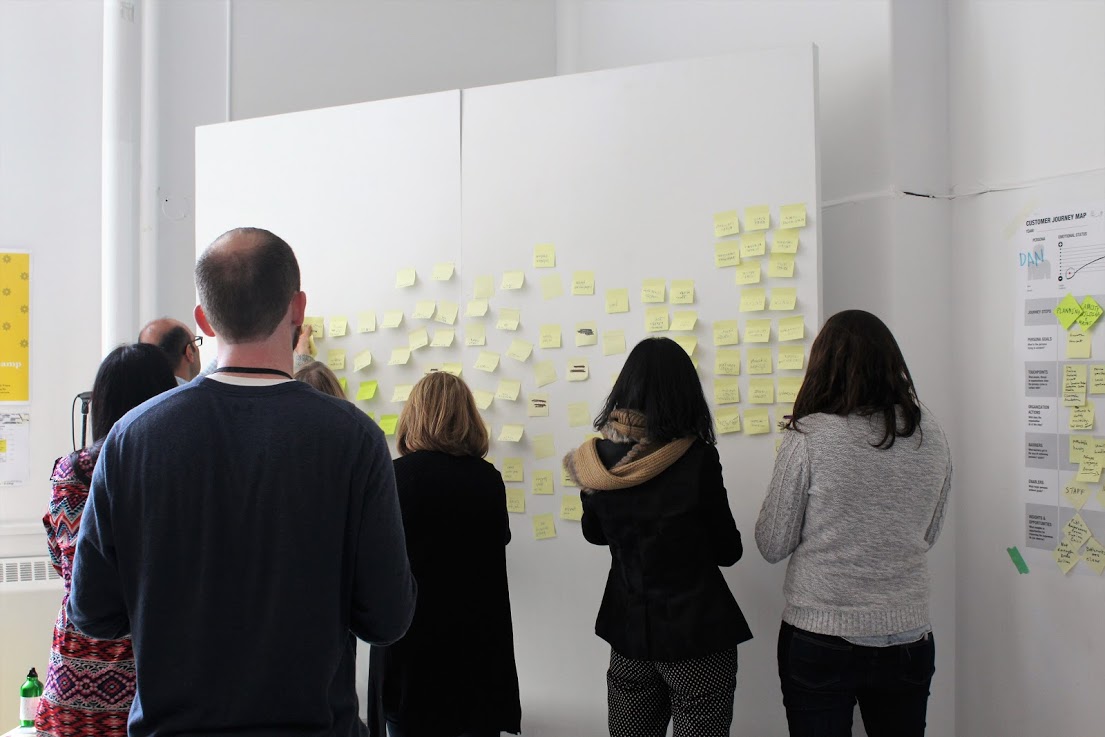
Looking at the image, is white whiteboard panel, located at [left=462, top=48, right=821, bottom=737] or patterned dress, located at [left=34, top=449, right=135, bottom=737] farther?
white whiteboard panel, located at [left=462, top=48, right=821, bottom=737]

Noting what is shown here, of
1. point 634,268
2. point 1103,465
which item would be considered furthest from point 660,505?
point 1103,465

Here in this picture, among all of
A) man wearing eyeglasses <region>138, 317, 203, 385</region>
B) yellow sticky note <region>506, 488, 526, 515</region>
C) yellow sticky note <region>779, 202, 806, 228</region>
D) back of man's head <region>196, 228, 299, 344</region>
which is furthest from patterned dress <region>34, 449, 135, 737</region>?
yellow sticky note <region>779, 202, 806, 228</region>

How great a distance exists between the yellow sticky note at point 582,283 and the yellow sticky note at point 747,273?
1.52ft

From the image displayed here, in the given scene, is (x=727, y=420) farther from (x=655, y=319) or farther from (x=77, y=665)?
(x=77, y=665)

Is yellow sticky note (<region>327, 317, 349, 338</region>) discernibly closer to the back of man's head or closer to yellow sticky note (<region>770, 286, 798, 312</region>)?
yellow sticky note (<region>770, 286, 798, 312</region>)

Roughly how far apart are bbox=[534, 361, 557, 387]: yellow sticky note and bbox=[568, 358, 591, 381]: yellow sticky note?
58 millimetres

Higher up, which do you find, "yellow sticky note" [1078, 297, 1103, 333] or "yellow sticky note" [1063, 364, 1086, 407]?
"yellow sticky note" [1078, 297, 1103, 333]

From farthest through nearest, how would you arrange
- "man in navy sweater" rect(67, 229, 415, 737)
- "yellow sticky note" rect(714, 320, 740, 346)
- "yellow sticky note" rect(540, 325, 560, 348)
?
"yellow sticky note" rect(540, 325, 560, 348), "yellow sticky note" rect(714, 320, 740, 346), "man in navy sweater" rect(67, 229, 415, 737)

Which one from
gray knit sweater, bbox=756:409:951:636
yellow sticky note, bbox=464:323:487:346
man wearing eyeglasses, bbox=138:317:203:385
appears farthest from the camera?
yellow sticky note, bbox=464:323:487:346

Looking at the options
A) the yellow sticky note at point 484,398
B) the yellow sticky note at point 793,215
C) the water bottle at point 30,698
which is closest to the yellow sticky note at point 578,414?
the yellow sticky note at point 484,398

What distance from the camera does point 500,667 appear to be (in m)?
2.18

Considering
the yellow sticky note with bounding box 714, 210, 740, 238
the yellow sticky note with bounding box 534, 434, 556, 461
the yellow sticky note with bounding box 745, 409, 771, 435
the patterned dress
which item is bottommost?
the patterned dress

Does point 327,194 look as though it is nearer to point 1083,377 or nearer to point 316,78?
point 316,78

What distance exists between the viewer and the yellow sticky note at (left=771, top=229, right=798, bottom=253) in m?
2.40
